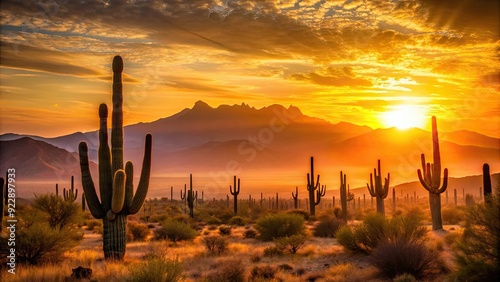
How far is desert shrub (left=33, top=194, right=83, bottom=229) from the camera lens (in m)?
26.0

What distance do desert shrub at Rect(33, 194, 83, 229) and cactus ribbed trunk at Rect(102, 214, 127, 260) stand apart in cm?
910

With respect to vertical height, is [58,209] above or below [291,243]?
above

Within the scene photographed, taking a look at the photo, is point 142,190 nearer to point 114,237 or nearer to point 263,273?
point 114,237

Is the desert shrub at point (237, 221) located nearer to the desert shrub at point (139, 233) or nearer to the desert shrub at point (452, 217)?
the desert shrub at point (139, 233)

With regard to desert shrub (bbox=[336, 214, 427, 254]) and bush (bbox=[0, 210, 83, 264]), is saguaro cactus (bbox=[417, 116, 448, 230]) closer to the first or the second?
desert shrub (bbox=[336, 214, 427, 254])

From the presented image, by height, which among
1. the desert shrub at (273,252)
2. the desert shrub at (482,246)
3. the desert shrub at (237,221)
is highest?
the desert shrub at (482,246)

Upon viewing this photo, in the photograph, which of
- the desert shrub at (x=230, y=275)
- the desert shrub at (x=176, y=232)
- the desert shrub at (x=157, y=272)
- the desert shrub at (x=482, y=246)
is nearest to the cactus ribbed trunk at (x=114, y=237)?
the desert shrub at (x=230, y=275)

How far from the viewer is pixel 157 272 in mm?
12195

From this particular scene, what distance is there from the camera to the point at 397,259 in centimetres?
1497

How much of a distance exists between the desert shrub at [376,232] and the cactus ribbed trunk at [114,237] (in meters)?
9.00

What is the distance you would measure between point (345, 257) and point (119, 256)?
8.78 m

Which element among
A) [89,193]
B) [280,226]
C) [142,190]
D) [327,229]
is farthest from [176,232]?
[89,193]

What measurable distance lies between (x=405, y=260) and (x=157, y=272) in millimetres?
7399

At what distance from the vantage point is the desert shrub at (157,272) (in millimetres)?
12164
